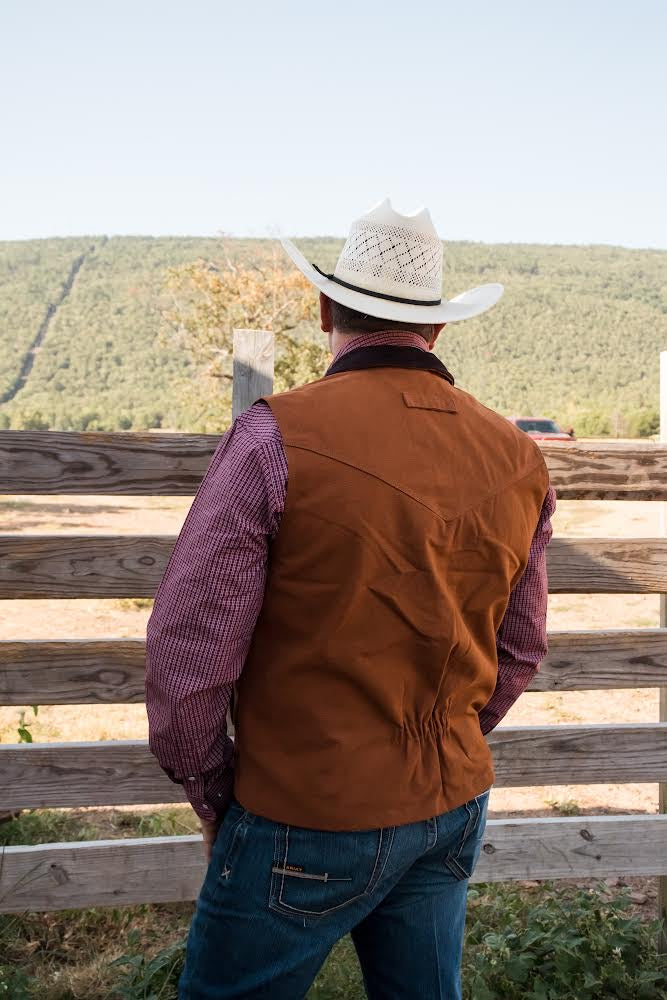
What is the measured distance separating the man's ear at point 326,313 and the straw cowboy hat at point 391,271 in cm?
3

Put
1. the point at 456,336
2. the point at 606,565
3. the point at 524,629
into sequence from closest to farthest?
the point at 524,629
the point at 606,565
the point at 456,336

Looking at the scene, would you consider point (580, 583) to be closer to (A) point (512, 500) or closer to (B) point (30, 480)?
(A) point (512, 500)

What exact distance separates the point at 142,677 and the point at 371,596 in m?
1.51

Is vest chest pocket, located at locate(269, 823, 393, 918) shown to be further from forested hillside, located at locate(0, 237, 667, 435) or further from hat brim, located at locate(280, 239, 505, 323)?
forested hillside, located at locate(0, 237, 667, 435)

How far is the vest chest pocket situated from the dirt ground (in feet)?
13.1

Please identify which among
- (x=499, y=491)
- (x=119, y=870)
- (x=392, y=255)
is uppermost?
(x=392, y=255)

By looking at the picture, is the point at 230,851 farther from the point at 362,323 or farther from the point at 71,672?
the point at 71,672

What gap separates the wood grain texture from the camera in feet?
9.00

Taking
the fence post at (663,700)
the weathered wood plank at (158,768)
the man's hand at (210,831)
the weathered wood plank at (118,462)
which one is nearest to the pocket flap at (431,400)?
the man's hand at (210,831)

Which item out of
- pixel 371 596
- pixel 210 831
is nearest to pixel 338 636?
pixel 371 596

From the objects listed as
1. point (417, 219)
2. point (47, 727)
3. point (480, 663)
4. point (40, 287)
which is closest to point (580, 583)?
point (480, 663)

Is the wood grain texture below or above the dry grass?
above

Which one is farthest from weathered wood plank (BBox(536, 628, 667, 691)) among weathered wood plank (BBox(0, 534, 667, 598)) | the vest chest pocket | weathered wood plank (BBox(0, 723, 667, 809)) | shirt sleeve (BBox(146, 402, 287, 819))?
shirt sleeve (BBox(146, 402, 287, 819))

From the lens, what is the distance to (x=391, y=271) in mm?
1623
